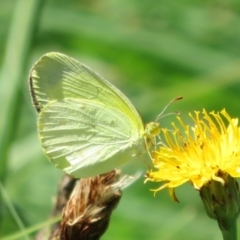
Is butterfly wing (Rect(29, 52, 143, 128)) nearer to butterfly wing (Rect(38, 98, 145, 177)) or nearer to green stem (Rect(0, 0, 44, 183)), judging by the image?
butterfly wing (Rect(38, 98, 145, 177))

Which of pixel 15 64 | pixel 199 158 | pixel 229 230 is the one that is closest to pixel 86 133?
pixel 15 64

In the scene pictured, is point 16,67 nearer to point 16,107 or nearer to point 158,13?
point 16,107

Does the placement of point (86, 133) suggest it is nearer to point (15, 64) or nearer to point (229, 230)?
point (15, 64)

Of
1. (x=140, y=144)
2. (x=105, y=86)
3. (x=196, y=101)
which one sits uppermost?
(x=105, y=86)

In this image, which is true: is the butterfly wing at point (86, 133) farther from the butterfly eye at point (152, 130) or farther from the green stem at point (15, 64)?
the green stem at point (15, 64)

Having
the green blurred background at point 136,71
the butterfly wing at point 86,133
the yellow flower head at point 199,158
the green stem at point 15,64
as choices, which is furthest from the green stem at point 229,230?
the green stem at point 15,64

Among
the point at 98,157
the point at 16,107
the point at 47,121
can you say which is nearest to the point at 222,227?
the point at 98,157
